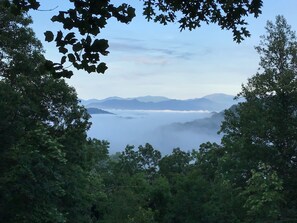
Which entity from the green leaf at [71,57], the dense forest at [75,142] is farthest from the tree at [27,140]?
the green leaf at [71,57]

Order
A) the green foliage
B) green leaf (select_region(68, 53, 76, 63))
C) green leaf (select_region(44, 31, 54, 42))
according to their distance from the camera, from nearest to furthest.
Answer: green leaf (select_region(44, 31, 54, 42)) < green leaf (select_region(68, 53, 76, 63)) < the green foliage

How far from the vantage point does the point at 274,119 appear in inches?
936

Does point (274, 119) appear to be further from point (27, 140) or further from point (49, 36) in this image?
point (49, 36)

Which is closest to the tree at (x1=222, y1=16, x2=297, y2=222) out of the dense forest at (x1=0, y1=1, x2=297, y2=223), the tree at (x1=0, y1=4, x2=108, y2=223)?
the dense forest at (x1=0, y1=1, x2=297, y2=223)

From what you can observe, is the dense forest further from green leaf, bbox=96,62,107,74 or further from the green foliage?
green leaf, bbox=96,62,107,74

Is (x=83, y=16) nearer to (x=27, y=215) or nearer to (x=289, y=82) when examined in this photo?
(x=27, y=215)

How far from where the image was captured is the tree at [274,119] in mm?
23438

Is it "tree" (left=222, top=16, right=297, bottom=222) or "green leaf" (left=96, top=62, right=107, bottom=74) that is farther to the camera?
"tree" (left=222, top=16, right=297, bottom=222)

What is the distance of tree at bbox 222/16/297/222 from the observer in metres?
23.4

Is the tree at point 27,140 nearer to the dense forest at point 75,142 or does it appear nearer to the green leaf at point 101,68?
the dense forest at point 75,142

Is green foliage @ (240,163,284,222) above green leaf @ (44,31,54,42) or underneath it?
underneath

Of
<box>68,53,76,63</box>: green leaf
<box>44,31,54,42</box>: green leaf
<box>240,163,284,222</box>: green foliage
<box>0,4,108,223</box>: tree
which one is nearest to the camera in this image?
<box>44,31,54,42</box>: green leaf

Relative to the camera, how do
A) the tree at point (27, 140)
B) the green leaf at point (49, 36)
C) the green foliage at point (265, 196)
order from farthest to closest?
the green foliage at point (265, 196) → the tree at point (27, 140) → the green leaf at point (49, 36)

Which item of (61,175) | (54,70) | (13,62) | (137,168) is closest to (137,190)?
(137,168)
